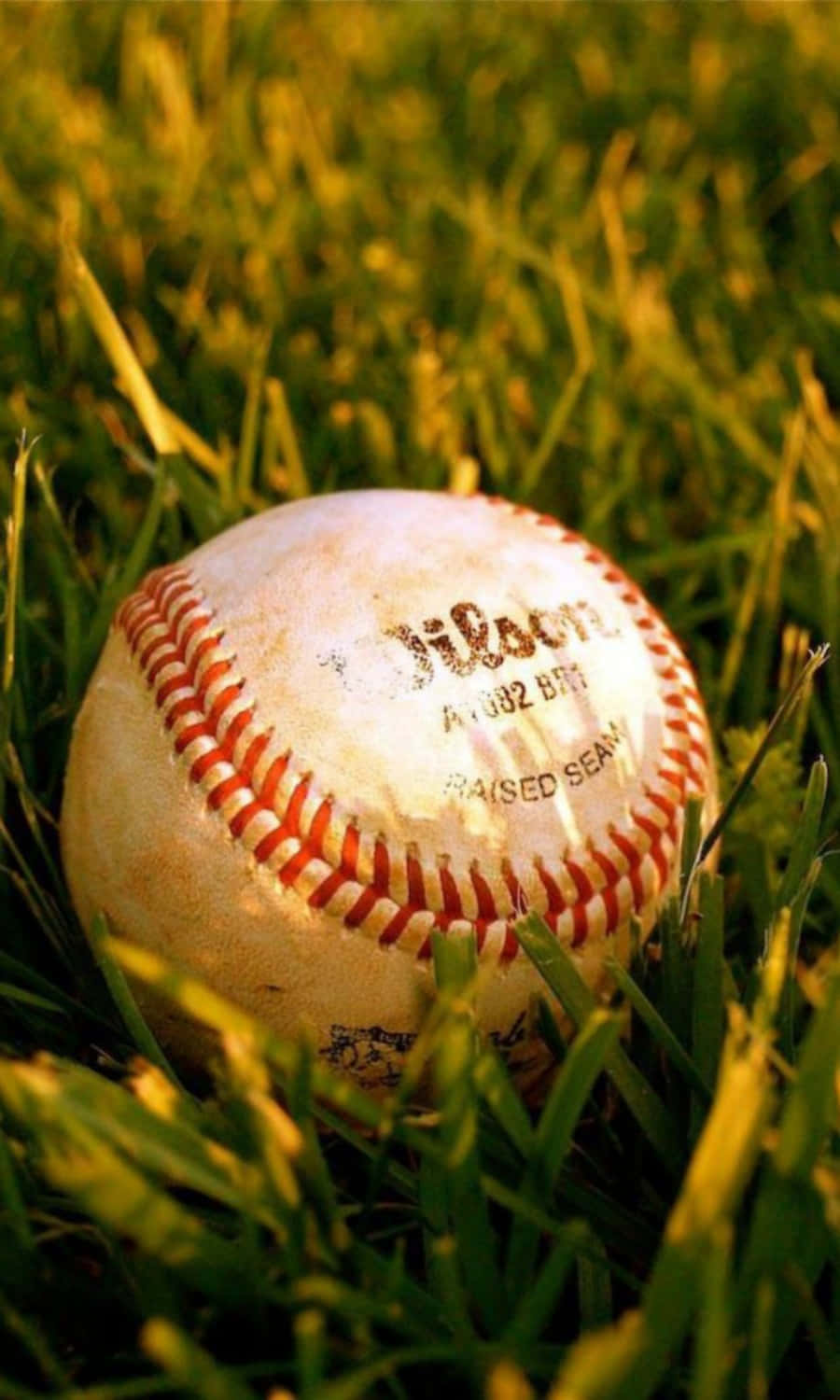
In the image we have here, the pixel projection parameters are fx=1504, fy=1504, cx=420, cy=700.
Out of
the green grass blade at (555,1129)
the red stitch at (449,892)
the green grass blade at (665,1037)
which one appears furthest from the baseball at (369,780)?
the green grass blade at (555,1129)

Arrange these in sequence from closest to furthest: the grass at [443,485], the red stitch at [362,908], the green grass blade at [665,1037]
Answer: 1. the grass at [443,485]
2. the green grass blade at [665,1037]
3. the red stitch at [362,908]

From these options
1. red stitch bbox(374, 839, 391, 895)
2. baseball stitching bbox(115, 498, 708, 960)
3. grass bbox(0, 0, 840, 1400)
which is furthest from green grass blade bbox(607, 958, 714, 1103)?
red stitch bbox(374, 839, 391, 895)

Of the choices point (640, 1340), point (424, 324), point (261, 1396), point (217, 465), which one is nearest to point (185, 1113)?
point (261, 1396)

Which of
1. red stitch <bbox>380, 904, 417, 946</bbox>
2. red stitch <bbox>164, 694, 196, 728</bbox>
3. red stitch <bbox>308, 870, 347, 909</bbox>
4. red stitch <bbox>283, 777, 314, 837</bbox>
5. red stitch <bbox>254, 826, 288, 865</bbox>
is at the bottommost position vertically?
red stitch <bbox>380, 904, 417, 946</bbox>

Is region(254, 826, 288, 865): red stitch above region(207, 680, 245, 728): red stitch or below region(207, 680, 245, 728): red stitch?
below

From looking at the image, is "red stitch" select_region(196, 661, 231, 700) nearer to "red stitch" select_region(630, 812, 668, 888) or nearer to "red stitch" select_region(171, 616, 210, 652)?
"red stitch" select_region(171, 616, 210, 652)

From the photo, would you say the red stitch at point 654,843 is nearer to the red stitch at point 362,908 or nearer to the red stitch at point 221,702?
the red stitch at point 362,908

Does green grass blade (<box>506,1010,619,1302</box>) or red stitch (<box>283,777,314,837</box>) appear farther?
red stitch (<box>283,777,314,837</box>)

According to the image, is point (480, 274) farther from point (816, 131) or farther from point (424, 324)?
point (816, 131)
